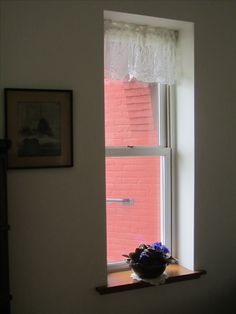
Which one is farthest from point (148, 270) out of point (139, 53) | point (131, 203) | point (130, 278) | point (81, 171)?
point (139, 53)

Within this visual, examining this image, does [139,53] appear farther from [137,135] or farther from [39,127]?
[39,127]

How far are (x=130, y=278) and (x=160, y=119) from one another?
105 cm

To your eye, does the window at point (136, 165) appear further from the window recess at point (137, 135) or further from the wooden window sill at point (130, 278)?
the wooden window sill at point (130, 278)

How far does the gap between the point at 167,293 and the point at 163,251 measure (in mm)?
289

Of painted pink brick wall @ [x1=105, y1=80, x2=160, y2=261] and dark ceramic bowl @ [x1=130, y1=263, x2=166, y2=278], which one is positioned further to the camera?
painted pink brick wall @ [x1=105, y1=80, x2=160, y2=261]

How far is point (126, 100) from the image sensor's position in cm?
242

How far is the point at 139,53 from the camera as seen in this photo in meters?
2.36

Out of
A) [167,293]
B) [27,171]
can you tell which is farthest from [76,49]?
[167,293]

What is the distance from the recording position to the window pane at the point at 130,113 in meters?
2.38

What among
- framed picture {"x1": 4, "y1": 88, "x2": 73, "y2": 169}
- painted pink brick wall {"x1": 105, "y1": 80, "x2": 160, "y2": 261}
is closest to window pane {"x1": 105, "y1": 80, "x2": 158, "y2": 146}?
painted pink brick wall {"x1": 105, "y1": 80, "x2": 160, "y2": 261}

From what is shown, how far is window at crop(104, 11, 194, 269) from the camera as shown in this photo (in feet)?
7.63

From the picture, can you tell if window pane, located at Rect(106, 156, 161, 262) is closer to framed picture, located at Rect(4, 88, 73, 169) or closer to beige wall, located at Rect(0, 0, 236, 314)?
beige wall, located at Rect(0, 0, 236, 314)

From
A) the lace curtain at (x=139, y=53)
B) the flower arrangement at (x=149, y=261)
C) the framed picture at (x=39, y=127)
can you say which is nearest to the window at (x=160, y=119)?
the lace curtain at (x=139, y=53)

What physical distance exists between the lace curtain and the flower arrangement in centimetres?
106
